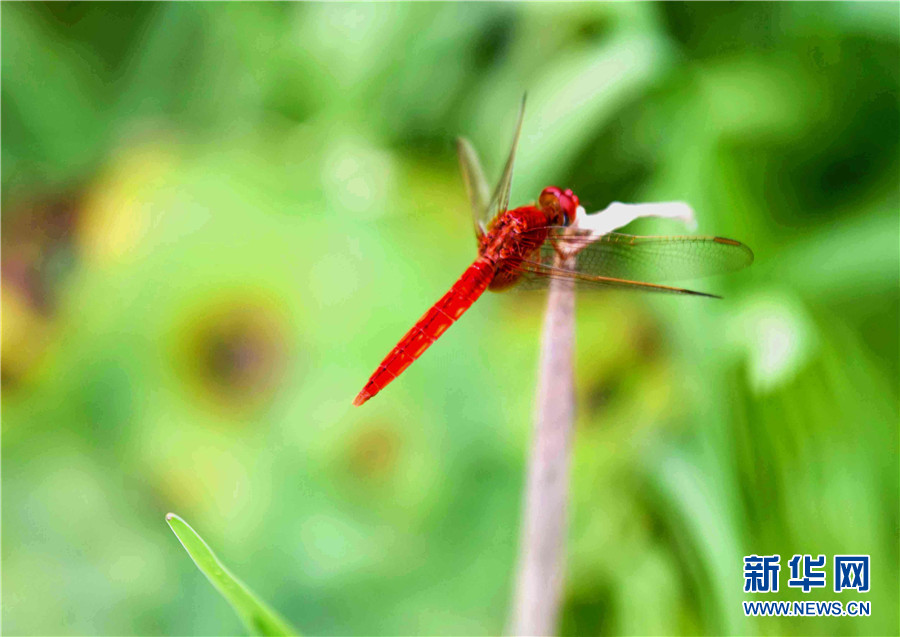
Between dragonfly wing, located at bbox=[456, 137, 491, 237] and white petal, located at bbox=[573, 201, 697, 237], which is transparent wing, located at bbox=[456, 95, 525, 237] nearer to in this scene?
dragonfly wing, located at bbox=[456, 137, 491, 237]

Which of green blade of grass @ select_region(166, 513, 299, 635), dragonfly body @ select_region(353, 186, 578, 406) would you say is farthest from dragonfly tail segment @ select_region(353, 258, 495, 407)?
green blade of grass @ select_region(166, 513, 299, 635)


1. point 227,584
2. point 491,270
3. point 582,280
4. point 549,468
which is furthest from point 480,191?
point 227,584

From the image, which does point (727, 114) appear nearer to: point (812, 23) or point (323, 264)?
point (812, 23)

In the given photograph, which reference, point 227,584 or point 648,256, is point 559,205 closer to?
point 648,256

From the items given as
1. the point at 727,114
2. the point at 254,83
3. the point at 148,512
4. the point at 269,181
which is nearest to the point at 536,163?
the point at 727,114

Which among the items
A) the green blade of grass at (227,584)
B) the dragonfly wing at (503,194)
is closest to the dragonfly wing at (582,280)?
the dragonfly wing at (503,194)

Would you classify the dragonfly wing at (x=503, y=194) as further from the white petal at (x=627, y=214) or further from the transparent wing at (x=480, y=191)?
the white petal at (x=627, y=214)
